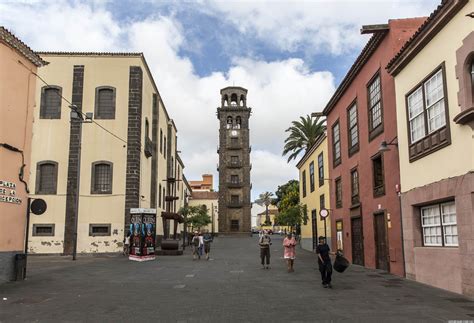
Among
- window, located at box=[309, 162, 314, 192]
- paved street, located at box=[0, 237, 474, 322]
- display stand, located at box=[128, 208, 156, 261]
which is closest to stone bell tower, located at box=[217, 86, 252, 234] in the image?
window, located at box=[309, 162, 314, 192]

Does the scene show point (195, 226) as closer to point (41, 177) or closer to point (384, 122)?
point (41, 177)

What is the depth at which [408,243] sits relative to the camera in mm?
14875

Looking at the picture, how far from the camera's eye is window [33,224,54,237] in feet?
93.9

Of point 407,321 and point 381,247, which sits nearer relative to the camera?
point 407,321

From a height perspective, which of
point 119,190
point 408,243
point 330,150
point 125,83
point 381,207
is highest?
point 125,83

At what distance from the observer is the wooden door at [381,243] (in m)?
17.5

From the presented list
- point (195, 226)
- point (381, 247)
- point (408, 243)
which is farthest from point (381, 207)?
point (195, 226)

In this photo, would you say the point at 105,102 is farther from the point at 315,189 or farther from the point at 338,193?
the point at 338,193

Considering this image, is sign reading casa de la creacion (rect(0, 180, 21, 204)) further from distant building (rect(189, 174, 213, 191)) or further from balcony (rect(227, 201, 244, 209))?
distant building (rect(189, 174, 213, 191))

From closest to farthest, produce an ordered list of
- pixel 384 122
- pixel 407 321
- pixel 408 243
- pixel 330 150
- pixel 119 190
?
pixel 407 321 → pixel 408 243 → pixel 384 122 → pixel 330 150 → pixel 119 190

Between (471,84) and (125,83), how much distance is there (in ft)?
77.4

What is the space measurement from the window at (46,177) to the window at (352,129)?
19.0 m

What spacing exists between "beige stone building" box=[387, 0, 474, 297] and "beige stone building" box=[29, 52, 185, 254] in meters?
18.8

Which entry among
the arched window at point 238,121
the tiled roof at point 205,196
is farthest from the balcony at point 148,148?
the tiled roof at point 205,196
